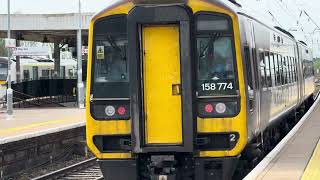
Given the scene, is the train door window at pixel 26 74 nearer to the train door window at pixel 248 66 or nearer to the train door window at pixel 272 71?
the train door window at pixel 272 71

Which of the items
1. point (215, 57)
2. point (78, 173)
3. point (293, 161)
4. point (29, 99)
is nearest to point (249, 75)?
point (215, 57)

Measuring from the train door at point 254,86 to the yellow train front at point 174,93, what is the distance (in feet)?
2.28

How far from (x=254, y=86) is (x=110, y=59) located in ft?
7.48

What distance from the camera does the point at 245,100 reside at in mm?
8492

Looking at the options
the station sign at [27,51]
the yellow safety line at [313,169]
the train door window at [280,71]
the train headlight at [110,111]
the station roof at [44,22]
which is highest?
the station roof at [44,22]

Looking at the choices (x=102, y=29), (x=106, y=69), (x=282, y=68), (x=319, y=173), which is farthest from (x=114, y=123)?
(x=282, y=68)

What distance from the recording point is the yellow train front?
328 inches

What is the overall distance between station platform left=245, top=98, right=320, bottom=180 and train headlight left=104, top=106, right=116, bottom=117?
2068mm

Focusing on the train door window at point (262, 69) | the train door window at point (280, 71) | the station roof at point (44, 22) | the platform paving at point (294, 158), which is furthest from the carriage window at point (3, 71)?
the train door window at point (262, 69)

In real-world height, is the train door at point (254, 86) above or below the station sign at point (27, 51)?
below

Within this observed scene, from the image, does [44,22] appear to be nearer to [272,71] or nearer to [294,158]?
[272,71]

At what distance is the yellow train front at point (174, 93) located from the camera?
8336mm

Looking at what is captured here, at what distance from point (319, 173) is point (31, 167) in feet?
28.6

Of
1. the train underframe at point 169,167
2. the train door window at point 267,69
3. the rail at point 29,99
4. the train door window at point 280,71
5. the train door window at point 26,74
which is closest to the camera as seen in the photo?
the train underframe at point 169,167
